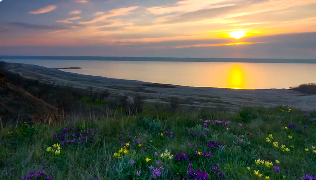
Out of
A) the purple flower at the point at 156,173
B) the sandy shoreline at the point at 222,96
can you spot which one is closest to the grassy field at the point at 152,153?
the purple flower at the point at 156,173

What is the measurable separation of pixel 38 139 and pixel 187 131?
2.89 meters

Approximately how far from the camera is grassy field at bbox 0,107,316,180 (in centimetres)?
327

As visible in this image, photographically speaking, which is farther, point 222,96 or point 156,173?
point 222,96

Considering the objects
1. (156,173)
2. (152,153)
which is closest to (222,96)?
(152,153)

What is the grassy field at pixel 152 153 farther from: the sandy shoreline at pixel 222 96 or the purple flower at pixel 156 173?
the sandy shoreline at pixel 222 96

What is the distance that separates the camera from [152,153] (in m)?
4.01

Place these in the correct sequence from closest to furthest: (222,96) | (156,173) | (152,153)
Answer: (156,173) < (152,153) < (222,96)

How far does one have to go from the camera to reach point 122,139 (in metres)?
4.81

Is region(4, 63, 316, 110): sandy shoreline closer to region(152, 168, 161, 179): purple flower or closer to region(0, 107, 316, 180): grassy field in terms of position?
region(0, 107, 316, 180): grassy field

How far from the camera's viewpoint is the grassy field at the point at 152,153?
10.7 ft

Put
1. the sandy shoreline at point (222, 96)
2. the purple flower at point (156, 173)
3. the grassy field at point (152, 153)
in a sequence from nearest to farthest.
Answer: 1. the purple flower at point (156, 173)
2. the grassy field at point (152, 153)
3. the sandy shoreline at point (222, 96)

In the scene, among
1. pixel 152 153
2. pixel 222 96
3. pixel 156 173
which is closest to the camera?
pixel 156 173

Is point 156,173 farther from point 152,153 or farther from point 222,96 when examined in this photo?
point 222,96

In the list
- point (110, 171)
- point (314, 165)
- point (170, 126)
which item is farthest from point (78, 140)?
point (314, 165)
